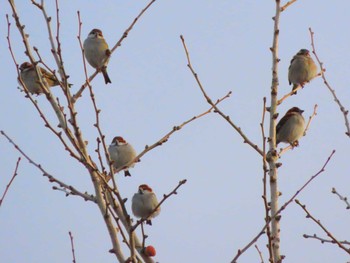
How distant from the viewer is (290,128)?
956cm

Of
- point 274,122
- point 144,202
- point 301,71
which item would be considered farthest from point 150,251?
point 301,71

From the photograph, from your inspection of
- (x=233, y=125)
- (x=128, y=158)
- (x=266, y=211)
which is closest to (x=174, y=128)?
(x=233, y=125)

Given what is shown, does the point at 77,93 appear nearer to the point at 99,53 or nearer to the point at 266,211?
the point at 266,211

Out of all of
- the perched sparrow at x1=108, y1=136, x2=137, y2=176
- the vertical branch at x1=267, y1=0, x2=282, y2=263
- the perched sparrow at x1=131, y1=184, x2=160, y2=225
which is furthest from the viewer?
the perched sparrow at x1=108, y1=136, x2=137, y2=176

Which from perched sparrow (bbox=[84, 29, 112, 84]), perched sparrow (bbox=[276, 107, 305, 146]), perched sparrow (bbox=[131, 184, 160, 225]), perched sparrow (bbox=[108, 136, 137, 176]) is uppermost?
perched sparrow (bbox=[84, 29, 112, 84])

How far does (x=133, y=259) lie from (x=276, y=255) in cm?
131

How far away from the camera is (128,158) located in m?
8.86

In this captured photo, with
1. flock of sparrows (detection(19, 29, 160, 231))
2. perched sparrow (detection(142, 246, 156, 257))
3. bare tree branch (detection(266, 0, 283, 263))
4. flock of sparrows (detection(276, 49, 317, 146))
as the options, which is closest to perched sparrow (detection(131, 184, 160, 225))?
flock of sparrows (detection(19, 29, 160, 231))

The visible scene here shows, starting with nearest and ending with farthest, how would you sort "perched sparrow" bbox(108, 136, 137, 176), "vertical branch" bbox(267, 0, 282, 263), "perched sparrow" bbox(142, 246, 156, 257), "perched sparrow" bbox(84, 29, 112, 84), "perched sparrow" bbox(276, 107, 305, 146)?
"perched sparrow" bbox(142, 246, 156, 257) → "vertical branch" bbox(267, 0, 282, 263) → "perched sparrow" bbox(108, 136, 137, 176) → "perched sparrow" bbox(276, 107, 305, 146) → "perched sparrow" bbox(84, 29, 112, 84)

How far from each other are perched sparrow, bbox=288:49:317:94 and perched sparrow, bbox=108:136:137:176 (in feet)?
11.0

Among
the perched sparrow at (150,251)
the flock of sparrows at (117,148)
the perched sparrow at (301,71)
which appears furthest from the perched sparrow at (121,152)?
the perched sparrow at (150,251)

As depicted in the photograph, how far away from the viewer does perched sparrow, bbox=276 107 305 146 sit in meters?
9.52

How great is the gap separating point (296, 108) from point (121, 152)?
303cm

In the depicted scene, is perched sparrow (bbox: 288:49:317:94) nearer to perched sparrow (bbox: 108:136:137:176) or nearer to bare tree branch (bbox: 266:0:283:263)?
perched sparrow (bbox: 108:136:137:176)
